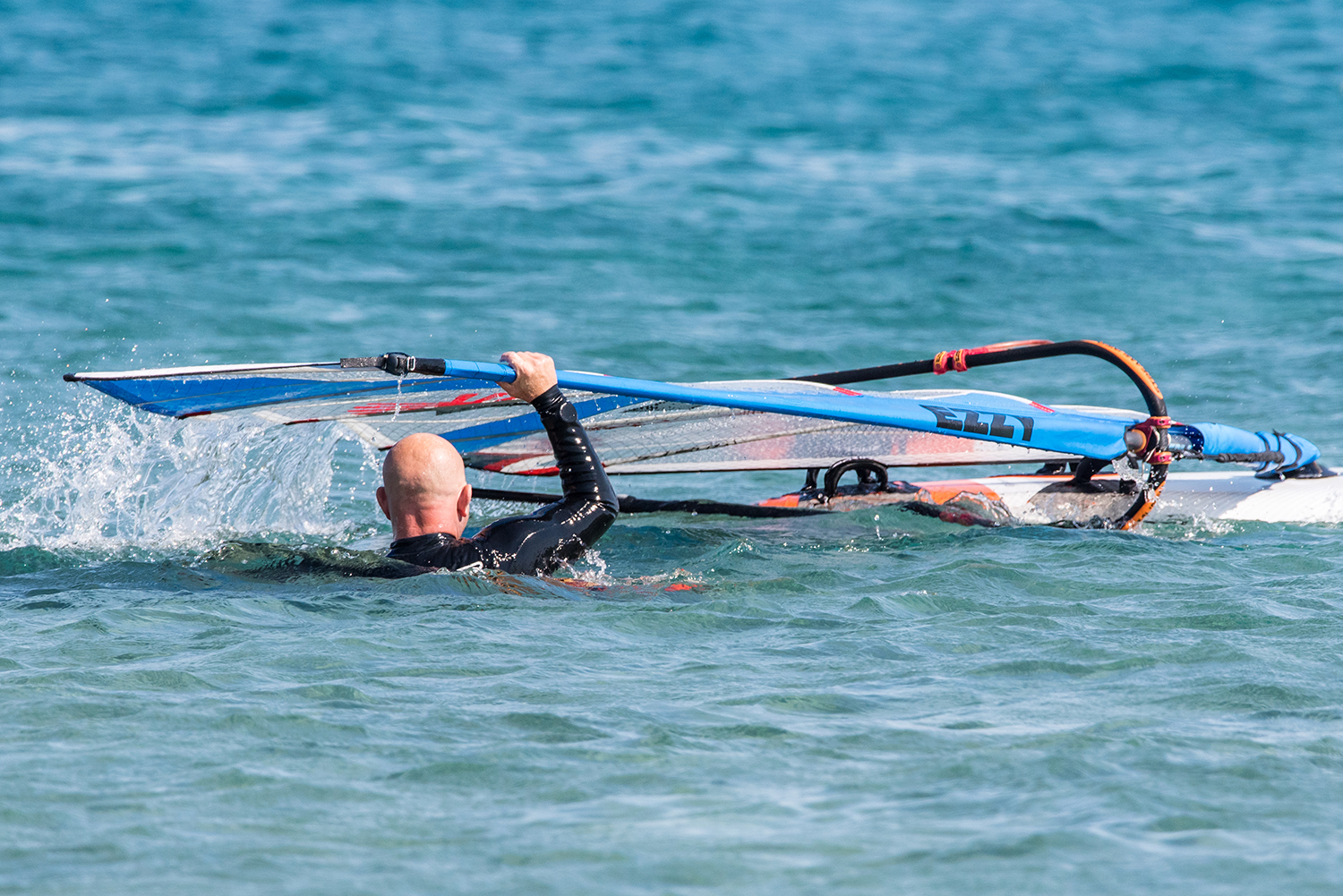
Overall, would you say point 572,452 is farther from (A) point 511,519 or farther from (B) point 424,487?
(B) point 424,487

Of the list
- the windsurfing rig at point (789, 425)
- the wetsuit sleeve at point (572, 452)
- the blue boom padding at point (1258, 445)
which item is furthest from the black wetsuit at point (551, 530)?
the blue boom padding at point (1258, 445)

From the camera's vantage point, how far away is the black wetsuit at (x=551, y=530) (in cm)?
543

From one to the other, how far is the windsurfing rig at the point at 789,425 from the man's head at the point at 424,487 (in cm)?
31

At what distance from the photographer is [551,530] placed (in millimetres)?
5496

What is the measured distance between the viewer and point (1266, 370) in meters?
11.8

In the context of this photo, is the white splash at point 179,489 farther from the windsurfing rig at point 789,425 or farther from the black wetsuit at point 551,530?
the black wetsuit at point 551,530

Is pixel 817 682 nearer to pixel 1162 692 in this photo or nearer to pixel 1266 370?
pixel 1162 692

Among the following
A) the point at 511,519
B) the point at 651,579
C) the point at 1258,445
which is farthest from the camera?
the point at 1258,445

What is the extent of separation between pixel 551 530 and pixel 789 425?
7.45 feet

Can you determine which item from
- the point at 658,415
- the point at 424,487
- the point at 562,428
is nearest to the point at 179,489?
the point at 424,487

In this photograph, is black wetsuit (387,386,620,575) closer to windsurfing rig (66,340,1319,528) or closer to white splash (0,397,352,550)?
windsurfing rig (66,340,1319,528)

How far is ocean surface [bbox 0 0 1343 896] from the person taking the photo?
3.30m

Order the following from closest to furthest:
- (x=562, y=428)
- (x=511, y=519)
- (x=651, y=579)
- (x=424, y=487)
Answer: (x=424, y=487), (x=562, y=428), (x=511, y=519), (x=651, y=579)

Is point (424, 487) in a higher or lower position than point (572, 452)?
lower
